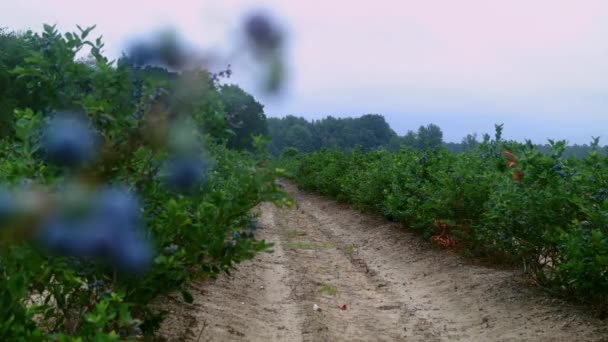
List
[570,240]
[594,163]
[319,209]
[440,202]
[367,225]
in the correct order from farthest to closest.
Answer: [319,209] → [367,225] → [440,202] → [594,163] → [570,240]

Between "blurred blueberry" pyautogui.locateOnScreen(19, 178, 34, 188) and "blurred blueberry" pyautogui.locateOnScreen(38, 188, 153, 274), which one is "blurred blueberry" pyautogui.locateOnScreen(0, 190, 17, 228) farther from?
"blurred blueberry" pyautogui.locateOnScreen(19, 178, 34, 188)

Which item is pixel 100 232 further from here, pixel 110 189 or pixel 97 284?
pixel 97 284

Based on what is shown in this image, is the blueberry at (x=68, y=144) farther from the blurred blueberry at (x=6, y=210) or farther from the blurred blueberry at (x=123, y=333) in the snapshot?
the blurred blueberry at (x=123, y=333)

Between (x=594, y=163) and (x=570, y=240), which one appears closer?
(x=570, y=240)

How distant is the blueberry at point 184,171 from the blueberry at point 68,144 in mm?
346

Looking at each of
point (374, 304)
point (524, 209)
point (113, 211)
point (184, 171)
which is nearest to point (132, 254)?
point (113, 211)

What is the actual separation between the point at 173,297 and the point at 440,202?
4.45m

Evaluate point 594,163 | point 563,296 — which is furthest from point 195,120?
point 563,296

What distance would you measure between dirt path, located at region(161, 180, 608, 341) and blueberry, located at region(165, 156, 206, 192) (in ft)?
6.93

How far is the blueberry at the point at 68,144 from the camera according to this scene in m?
2.62

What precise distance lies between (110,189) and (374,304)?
15.7 feet

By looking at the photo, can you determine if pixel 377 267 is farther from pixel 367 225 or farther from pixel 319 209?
pixel 319 209

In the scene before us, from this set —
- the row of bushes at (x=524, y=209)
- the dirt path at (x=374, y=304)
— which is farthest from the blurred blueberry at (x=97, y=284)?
the dirt path at (x=374, y=304)

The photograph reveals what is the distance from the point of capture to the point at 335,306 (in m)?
6.84
